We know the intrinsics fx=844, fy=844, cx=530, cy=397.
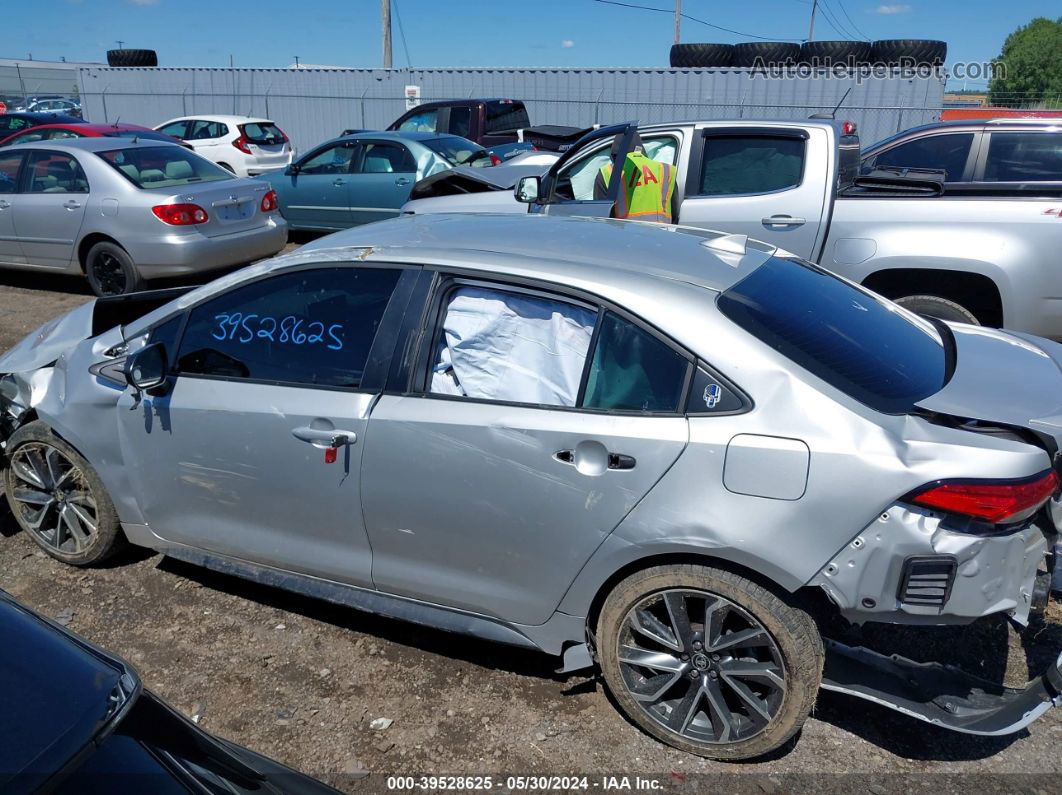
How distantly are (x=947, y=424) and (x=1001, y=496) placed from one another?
25cm

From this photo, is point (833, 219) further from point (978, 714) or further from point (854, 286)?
point (978, 714)

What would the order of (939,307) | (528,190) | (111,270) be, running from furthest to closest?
(111,270) < (528,190) < (939,307)

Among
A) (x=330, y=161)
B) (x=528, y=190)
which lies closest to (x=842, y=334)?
(x=528, y=190)

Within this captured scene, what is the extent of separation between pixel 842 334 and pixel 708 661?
1.20 m

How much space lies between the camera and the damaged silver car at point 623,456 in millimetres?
2486

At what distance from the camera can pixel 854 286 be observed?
11.6 ft

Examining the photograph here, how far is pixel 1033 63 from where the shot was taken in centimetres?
4516

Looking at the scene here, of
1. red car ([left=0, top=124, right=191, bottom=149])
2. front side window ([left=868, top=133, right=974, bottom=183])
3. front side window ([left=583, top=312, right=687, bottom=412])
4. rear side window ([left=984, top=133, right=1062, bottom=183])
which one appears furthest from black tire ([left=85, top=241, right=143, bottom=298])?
rear side window ([left=984, top=133, right=1062, bottom=183])

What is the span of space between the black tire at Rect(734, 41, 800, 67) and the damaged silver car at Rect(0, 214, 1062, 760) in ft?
65.4

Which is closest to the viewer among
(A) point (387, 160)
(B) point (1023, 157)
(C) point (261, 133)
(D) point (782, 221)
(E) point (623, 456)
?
(E) point (623, 456)

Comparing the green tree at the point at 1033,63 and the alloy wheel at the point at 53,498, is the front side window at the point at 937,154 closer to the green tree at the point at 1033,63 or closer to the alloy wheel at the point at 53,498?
the alloy wheel at the point at 53,498

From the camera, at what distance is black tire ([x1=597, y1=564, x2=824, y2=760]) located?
262 centimetres

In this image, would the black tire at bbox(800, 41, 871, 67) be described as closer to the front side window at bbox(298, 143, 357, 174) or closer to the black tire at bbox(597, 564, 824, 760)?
the front side window at bbox(298, 143, 357, 174)

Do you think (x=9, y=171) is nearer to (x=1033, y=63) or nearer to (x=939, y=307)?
(x=939, y=307)
